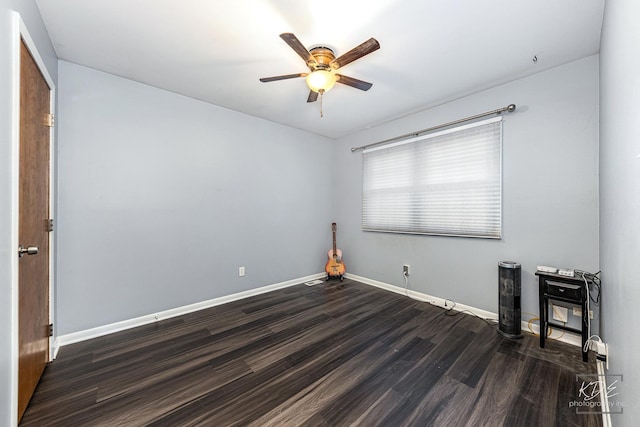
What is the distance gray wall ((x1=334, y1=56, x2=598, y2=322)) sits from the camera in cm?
207

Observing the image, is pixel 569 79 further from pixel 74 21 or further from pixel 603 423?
pixel 74 21

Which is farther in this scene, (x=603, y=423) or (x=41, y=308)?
(x=41, y=308)

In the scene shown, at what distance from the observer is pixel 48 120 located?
1.84 m

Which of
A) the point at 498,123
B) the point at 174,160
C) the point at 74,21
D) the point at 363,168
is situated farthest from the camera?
the point at 363,168

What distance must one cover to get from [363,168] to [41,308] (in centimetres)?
374

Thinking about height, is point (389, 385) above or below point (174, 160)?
below

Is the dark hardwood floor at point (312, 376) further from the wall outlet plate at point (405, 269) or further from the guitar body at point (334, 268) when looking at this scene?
the guitar body at point (334, 268)

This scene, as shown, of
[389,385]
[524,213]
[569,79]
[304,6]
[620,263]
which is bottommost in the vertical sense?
[389,385]

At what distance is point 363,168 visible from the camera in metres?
3.91

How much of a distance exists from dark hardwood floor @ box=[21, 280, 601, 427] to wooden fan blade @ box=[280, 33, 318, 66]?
2.27 meters

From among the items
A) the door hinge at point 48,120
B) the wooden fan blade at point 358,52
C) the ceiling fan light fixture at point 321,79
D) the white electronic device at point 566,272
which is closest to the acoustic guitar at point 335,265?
the white electronic device at point 566,272

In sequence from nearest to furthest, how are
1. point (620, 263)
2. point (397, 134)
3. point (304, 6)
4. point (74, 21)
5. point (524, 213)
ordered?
1. point (620, 263)
2. point (304, 6)
3. point (74, 21)
4. point (524, 213)
5. point (397, 134)

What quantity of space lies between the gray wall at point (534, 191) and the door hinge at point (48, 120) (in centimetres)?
366

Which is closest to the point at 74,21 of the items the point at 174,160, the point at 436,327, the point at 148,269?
the point at 174,160
